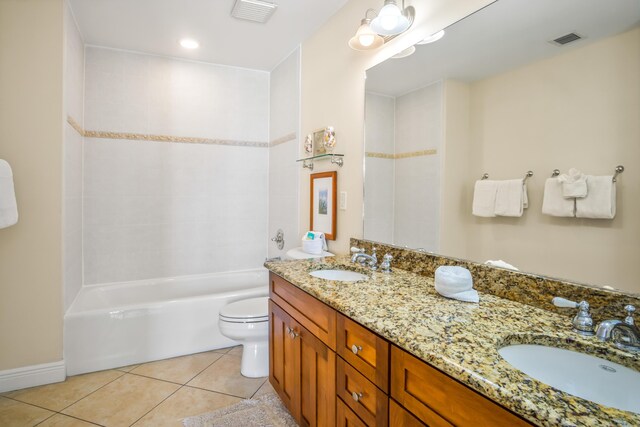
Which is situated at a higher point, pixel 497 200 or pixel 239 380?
pixel 497 200

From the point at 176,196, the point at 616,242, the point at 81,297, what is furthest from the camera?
the point at 176,196

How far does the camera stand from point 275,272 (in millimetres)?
1777

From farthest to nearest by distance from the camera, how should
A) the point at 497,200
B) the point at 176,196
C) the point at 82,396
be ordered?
the point at 176,196 < the point at 82,396 < the point at 497,200

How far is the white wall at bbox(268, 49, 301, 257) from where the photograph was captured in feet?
9.83

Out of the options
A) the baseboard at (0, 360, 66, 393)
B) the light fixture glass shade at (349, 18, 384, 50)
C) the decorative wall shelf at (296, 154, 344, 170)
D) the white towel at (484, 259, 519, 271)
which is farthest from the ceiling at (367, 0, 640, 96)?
the baseboard at (0, 360, 66, 393)

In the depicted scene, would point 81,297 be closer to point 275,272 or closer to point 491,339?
point 275,272

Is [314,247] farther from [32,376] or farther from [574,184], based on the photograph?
[32,376]

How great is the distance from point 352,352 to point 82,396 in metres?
1.88

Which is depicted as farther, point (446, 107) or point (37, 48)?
point (37, 48)

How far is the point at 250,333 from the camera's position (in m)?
2.23

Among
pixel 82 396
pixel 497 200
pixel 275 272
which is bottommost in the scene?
pixel 82 396

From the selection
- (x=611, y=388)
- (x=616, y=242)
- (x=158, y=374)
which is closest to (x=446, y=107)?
(x=616, y=242)

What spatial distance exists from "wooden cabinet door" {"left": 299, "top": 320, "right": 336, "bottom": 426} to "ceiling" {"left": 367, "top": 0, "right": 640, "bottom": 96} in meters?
1.28

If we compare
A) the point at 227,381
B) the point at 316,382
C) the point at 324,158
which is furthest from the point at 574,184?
the point at 227,381
